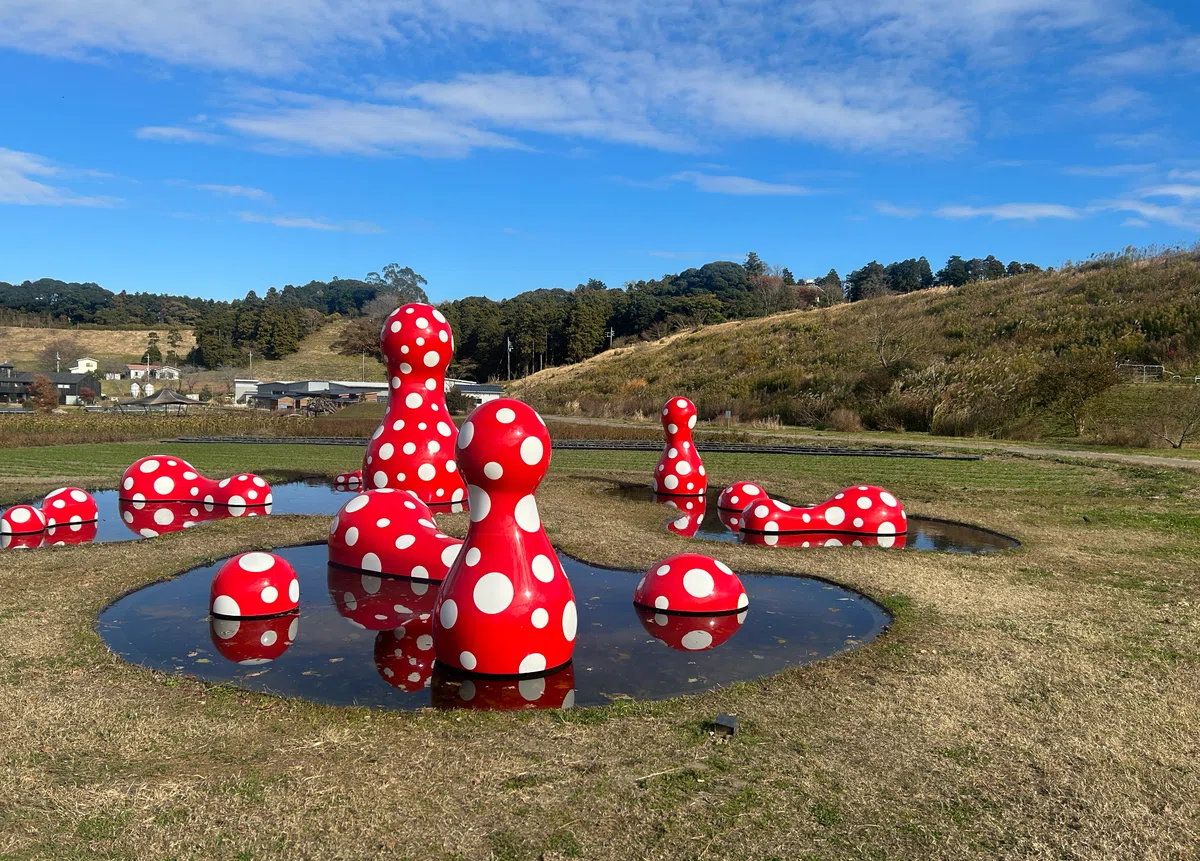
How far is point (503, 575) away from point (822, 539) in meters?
6.55

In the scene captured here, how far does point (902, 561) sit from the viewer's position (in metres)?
9.84

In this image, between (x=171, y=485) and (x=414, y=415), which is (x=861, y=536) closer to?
(x=414, y=415)

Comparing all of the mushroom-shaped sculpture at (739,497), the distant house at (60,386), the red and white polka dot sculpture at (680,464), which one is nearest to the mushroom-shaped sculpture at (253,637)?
the mushroom-shaped sculpture at (739,497)

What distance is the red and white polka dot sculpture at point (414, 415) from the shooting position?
12.8 metres

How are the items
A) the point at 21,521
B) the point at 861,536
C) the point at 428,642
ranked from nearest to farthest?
the point at 428,642 → the point at 21,521 → the point at 861,536

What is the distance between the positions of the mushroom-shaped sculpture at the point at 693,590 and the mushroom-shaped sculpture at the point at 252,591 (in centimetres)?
307

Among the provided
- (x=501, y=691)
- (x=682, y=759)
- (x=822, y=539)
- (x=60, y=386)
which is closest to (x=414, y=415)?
(x=822, y=539)

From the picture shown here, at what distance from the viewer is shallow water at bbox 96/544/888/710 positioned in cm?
594

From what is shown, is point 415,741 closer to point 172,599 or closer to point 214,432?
point 172,599

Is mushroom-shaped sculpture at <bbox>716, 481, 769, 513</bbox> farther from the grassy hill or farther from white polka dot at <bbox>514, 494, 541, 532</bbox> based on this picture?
the grassy hill

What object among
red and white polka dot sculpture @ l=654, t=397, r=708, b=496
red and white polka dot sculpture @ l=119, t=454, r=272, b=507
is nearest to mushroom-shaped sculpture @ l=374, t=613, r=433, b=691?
red and white polka dot sculpture @ l=119, t=454, r=272, b=507

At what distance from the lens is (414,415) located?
42.2ft

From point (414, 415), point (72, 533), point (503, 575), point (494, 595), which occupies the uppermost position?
point (414, 415)

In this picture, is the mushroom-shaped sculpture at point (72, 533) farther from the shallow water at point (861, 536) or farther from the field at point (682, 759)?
the shallow water at point (861, 536)
